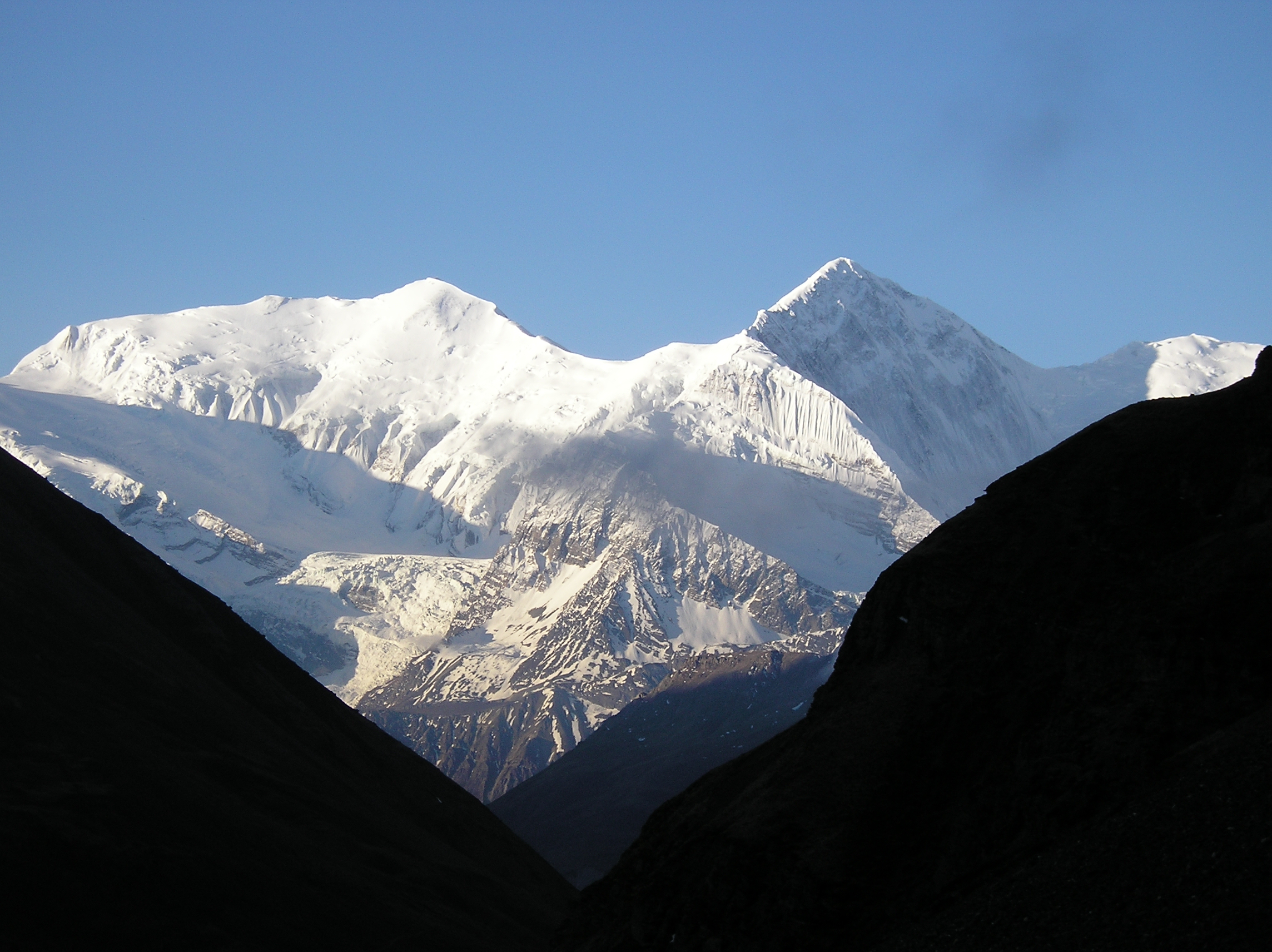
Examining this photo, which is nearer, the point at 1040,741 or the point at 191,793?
the point at 1040,741

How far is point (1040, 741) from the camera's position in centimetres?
4928

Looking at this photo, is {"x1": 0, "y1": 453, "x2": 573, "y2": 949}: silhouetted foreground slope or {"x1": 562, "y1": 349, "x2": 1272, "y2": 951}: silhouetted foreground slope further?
{"x1": 0, "y1": 453, "x2": 573, "y2": 949}: silhouetted foreground slope

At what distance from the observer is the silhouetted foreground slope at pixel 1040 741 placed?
3906cm

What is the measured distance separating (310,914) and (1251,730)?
2335 inches

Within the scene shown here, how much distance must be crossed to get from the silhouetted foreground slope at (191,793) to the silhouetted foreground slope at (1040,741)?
89.6ft

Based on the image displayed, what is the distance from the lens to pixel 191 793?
8806 cm

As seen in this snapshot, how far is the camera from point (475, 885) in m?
102

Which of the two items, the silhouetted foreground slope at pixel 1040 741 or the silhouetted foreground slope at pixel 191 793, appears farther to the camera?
the silhouetted foreground slope at pixel 191 793

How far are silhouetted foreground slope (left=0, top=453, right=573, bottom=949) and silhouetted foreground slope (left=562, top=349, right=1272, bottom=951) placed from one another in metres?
27.3

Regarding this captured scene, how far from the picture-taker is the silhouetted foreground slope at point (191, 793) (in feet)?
250

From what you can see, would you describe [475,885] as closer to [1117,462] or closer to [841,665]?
[841,665]

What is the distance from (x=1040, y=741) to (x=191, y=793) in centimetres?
5956

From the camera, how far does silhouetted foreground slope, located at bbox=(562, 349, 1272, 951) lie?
39062mm

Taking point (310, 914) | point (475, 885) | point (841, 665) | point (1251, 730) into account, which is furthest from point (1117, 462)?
point (475, 885)
